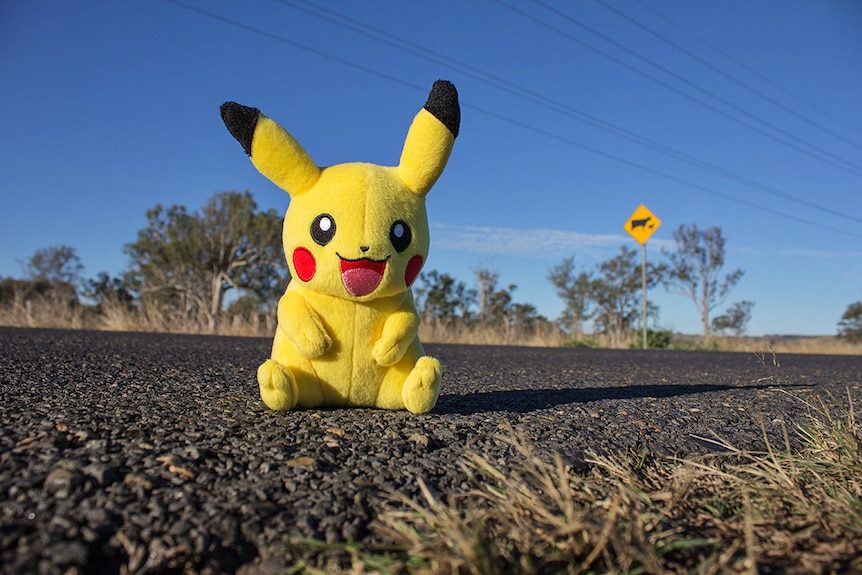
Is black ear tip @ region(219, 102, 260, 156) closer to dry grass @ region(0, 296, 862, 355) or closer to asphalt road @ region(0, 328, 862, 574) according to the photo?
asphalt road @ region(0, 328, 862, 574)

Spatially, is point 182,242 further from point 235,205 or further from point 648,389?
point 648,389

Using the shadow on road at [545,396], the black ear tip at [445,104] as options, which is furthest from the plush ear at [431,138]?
the shadow on road at [545,396]

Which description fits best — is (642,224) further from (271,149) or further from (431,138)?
(271,149)

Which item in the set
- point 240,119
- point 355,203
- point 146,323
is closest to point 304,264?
point 355,203

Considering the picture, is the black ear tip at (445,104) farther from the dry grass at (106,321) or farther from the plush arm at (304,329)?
the dry grass at (106,321)

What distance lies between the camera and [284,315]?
7.25 feet

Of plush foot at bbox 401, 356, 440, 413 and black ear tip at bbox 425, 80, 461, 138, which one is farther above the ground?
black ear tip at bbox 425, 80, 461, 138

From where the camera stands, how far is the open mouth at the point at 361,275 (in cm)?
214

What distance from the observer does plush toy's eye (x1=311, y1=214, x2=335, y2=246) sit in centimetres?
216

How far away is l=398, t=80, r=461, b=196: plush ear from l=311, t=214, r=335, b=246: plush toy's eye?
1.24ft

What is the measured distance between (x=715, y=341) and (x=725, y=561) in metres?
18.0

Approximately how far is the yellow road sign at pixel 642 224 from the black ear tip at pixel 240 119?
521 inches

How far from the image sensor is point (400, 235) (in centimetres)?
222

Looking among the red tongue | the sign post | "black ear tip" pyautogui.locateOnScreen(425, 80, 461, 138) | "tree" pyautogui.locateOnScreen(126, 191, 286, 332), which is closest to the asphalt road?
the red tongue
